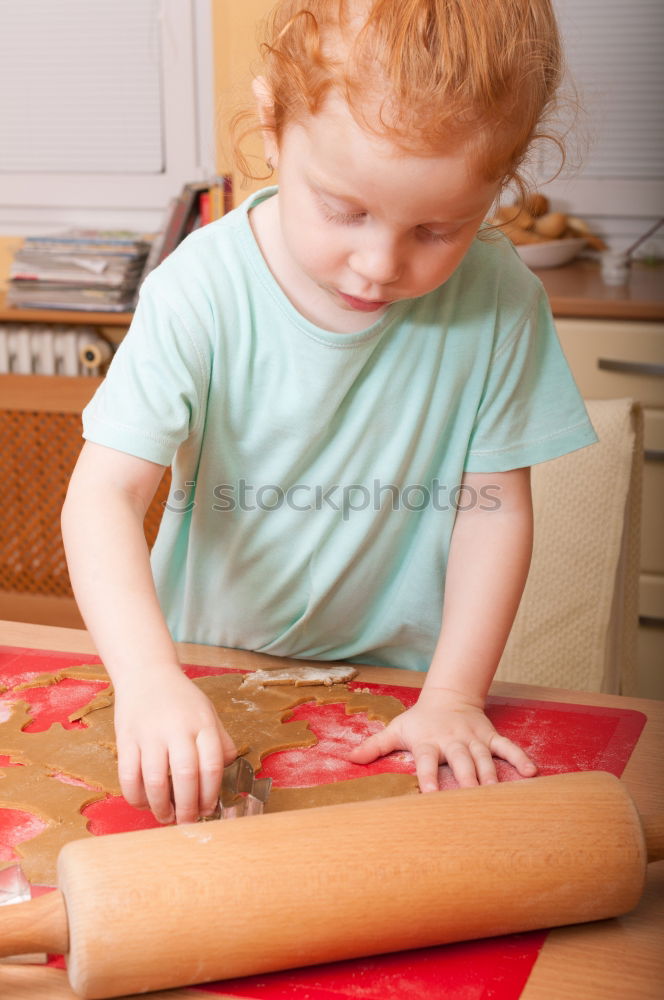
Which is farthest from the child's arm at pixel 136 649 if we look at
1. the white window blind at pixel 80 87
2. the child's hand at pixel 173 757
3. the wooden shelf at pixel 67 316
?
the white window blind at pixel 80 87

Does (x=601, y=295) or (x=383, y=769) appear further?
(x=601, y=295)

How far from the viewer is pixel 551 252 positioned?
2416 millimetres

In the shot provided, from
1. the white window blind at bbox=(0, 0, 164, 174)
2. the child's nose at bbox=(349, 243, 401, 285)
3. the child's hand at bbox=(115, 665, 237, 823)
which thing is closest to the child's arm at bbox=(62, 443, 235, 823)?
Answer: the child's hand at bbox=(115, 665, 237, 823)

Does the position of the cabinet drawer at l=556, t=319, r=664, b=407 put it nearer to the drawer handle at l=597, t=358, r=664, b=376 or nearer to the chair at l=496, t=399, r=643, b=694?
the drawer handle at l=597, t=358, r=664, b=376

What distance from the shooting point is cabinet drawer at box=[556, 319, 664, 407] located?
6.81 feet

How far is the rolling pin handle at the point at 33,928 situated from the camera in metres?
0.48

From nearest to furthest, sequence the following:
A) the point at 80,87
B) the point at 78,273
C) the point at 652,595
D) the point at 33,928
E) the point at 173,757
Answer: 1. the point at 33,928
2. the point at 173,757
3. the point at 652,595
4. the point at 78,273
5. the point at 80,87

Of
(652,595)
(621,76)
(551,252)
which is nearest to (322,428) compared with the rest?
(652,595)

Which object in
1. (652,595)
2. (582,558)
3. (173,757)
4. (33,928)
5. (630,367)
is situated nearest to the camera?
(33,928)

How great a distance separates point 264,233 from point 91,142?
2029 mm

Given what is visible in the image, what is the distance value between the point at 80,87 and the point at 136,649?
7.69 feet

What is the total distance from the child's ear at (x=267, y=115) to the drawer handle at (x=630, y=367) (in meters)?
1.43

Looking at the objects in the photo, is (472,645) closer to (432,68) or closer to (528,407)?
(528,407)

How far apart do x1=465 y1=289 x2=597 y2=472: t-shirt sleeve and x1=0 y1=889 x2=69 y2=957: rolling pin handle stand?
0.56 m
